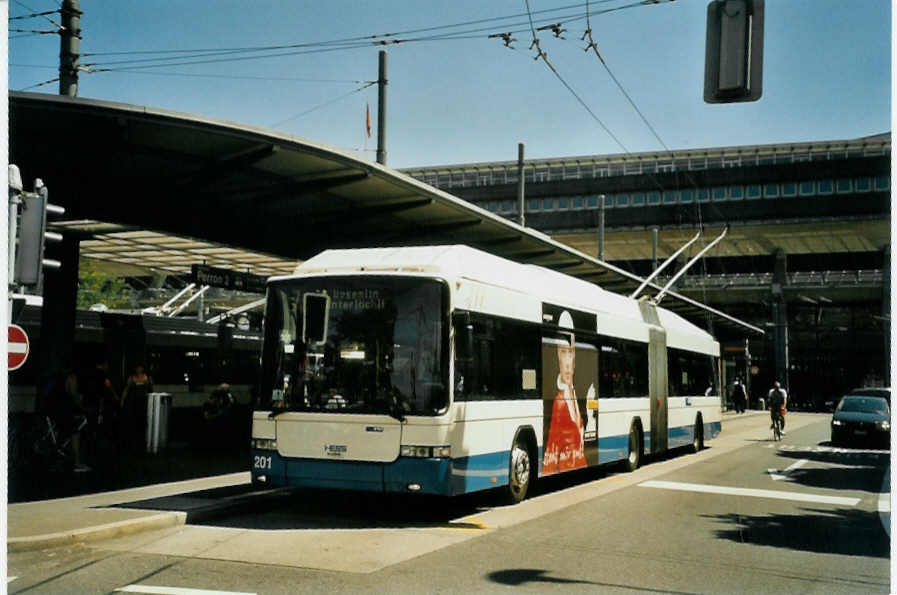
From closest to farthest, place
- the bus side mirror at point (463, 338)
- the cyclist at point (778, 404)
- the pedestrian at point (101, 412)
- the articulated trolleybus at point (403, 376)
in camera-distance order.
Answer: the articulated trolleybus at point (403, 376) → the bus side mirror at point (463, 338) → the pedestrian at point (101, 412) → the cyclist at point (778, 404)

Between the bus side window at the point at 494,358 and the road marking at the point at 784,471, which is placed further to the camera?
the road marking at the point at 784,471

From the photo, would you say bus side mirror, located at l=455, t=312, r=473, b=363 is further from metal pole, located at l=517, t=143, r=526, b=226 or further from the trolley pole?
metal pole, located at l=517, t=143, r=526, b=226

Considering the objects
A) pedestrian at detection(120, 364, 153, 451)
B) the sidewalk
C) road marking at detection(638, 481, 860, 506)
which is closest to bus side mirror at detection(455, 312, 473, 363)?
the sidewalk

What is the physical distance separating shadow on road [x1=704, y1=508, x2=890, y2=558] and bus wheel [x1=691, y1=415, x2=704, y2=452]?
9.87m

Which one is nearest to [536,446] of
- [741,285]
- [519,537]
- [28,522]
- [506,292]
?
[506,292]

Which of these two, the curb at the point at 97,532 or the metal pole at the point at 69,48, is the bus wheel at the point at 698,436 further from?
the metal pole at the point at 69,48

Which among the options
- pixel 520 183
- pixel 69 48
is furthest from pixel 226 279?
pixel 520 183

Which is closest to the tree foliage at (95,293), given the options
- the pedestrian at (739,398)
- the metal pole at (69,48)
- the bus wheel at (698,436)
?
the pedestrian at (739,398)

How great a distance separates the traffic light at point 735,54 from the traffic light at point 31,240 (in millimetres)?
5516

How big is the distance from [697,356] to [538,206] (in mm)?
56544

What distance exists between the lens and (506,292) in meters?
12.3

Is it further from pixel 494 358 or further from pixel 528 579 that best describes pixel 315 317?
pixel 528 579

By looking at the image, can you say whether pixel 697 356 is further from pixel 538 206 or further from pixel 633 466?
pixel 538 206

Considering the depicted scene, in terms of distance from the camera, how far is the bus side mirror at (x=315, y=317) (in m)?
10.9
